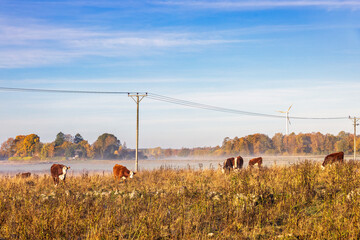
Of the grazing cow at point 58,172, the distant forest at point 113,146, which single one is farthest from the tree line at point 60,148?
the grazing cow at point 58,172

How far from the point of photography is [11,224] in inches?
412

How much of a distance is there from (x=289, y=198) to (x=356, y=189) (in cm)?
271

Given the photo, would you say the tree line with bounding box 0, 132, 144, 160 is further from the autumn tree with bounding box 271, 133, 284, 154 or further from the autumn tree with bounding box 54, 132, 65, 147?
the autumn tree with bounding box 271, 133, 284, 154

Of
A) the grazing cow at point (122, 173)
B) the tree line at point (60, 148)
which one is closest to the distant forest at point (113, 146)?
the tree line at point (60, 148)

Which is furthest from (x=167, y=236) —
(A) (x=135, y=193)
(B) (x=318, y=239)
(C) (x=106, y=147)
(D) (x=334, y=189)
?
(C) (x=106, y=147)

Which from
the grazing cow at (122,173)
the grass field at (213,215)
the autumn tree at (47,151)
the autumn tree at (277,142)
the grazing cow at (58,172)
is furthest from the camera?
the autumn tree at (277,142)

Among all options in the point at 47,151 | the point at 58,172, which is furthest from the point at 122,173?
the point at 47,151

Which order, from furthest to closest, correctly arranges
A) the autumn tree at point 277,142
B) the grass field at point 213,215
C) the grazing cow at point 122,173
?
1. the autumn tree at point 277,142
2. the grazing cow at point 122,173
3. the grass field at point 213,215

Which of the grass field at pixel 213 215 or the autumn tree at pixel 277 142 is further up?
the autumn tree at pixel 277 142

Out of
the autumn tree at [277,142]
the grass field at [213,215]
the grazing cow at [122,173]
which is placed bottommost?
the grass field at [213,215]

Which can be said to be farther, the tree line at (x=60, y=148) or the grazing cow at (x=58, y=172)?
the tree line at (x=60, y=148)

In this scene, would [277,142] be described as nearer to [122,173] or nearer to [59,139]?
A: [59,139]

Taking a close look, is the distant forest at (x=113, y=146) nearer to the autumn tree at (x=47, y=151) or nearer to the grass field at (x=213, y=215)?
the autumn tree at (x=47, y=151)

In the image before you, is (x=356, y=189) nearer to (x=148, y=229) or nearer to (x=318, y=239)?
(x=318, y=239)
